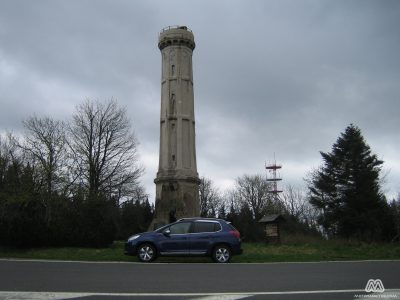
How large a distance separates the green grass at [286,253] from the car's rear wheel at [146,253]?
2.54ft

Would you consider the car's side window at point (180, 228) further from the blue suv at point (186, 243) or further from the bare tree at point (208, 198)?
the bare tree at point (208, 198)

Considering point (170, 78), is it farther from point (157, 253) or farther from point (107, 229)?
point (157, 253)

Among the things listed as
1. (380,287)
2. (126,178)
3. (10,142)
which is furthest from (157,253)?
(126,178)

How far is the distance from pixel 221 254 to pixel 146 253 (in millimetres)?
2574

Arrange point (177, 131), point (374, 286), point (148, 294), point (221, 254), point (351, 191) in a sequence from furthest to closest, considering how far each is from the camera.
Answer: point (177, 131) < point (351, 191) < point (221, 254) < point (374, 286) < point (148, 294)

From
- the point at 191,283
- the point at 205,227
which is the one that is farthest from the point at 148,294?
the point at 205,227

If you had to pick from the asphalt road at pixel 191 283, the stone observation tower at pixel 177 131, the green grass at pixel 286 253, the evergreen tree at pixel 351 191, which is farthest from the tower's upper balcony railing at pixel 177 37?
the asphalt road at pixel 191 283

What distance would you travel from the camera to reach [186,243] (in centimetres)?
1522

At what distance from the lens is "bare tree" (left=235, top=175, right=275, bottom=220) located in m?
76.4

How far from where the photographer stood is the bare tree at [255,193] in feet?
251

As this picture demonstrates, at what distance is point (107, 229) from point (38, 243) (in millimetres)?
3921

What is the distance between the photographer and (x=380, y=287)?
8484mm

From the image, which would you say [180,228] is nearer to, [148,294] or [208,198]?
[148,294]

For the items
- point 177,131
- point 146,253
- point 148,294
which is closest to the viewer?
point 148,294
